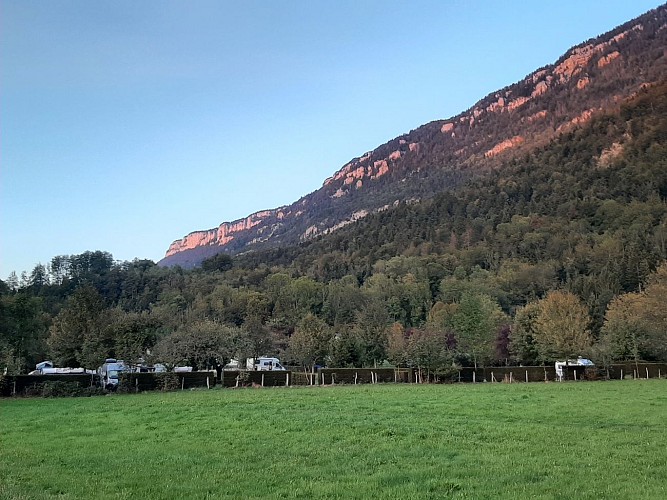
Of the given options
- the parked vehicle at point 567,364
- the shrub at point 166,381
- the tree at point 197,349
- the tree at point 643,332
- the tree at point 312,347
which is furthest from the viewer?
the tree at point 312,347

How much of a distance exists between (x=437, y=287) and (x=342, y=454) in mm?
116503

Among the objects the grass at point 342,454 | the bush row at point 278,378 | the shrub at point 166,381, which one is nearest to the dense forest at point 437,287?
the bush row at point 278,378

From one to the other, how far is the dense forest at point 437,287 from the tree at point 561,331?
0.23 metres

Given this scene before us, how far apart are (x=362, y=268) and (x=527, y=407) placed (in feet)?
429

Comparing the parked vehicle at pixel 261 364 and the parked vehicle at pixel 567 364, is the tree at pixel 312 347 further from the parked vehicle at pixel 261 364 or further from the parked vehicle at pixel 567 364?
the parked vehicle at pixel 567 364

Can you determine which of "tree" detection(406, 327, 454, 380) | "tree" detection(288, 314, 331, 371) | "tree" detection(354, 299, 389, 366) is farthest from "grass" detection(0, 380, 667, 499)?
"tree" detection(354, 299, 389, 366)

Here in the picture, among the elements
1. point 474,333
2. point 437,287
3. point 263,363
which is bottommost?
point 263,363

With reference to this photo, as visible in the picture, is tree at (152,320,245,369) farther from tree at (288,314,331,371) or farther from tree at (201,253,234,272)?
tree at (201,253,234,272)

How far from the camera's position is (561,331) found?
60.0m

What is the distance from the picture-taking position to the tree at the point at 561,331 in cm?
5856

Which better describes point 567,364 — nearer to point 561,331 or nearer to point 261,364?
point 561,331

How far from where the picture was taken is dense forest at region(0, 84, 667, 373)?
5928 centimetres

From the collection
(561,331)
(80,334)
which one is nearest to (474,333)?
(561,331)

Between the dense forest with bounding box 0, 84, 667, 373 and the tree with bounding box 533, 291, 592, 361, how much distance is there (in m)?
0.23
